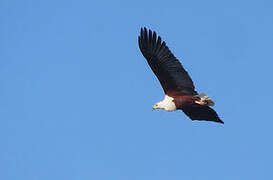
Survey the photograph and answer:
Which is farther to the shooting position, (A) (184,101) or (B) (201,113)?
(B) (201,113)

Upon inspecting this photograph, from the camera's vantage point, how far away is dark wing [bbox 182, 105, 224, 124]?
16.6 m

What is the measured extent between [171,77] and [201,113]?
1519 mm

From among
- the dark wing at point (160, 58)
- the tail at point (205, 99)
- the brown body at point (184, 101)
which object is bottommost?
the tail at point (205, 99)

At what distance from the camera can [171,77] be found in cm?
1622

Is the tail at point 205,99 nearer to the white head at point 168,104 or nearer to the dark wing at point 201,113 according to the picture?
the dark wing at point 201,113

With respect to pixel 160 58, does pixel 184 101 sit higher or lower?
lower

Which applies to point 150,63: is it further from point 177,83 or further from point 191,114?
point 191,114

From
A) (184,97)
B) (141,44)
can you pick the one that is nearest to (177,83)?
(184,97)

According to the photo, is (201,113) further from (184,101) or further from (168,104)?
(168,104)

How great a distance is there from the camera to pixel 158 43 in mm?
15992

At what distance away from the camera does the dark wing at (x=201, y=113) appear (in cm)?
1662

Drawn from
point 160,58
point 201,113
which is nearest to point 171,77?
point 160,58

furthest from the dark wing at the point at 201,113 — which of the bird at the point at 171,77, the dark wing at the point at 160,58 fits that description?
the dark wing at the point at 160,58

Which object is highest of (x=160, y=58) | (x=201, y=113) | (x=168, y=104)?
(x=160, y=58)
